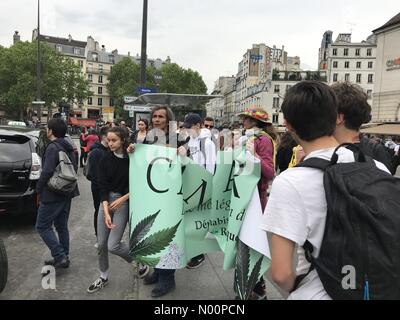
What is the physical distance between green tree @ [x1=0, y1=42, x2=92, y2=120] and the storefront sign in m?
45.8

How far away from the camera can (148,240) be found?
3842 millimetres

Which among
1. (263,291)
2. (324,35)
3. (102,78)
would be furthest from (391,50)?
(102,78)

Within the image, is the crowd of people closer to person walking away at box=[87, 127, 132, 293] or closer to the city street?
person walking away at box=[87, 127, 132, 293]

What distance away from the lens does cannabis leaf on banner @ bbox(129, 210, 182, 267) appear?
151 inches

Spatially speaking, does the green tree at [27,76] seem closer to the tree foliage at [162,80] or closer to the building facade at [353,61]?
the tree foliage at [162,80]

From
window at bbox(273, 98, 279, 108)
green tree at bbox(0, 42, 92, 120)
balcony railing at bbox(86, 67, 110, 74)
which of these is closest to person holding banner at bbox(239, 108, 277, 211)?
green tree at bbox(0, 42, 92, 120)

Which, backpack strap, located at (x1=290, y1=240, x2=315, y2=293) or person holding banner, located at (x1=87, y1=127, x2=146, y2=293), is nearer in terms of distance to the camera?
backpack strap, located at (x1=290, y1=240, x2=315, y2=293)

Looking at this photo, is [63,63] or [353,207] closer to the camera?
[353,207]

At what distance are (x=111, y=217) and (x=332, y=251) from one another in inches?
124

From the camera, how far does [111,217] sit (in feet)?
14.2

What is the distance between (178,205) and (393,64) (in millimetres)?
47005

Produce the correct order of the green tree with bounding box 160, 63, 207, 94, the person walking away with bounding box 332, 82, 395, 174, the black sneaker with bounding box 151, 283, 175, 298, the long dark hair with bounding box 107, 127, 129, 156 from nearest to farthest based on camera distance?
1. the person walking away with bounding box 332, 82, 395, 174
2. the black sneaker with bounding box 151, 283, 175, 298
3. the long dark hair with bounding box 107, 127, 129, 156
4. the green tree with bounding box 160, 63, 207, 94

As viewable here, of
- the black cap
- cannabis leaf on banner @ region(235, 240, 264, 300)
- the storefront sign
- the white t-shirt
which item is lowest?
cannabis leaf on banner @ region(235, 240, 264, 300)
